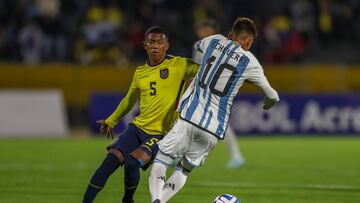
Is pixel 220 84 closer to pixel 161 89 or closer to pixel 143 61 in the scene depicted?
pixel 161 89

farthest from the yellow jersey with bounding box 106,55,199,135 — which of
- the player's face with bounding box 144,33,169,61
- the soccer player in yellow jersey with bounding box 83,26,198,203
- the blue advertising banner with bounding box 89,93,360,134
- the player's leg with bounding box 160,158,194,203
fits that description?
the blue advertising banner with bounding box 89,93,360,134

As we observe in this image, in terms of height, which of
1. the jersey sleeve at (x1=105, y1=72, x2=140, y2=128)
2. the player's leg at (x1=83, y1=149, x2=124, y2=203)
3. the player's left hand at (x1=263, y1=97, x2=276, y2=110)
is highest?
the player's left hand at (x1=263, y1=97, x2=276, y2=110)

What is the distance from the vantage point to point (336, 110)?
23047 millimetres

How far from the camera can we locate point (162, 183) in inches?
344

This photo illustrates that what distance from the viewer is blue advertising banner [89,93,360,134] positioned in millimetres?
22719

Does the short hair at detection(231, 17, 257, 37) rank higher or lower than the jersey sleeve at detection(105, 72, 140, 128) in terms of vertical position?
higher

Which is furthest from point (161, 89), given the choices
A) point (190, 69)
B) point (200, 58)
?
point (200, 58)

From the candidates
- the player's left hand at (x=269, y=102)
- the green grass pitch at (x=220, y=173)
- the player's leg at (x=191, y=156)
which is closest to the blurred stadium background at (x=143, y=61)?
the green grass pitch at (x=220, y=173)

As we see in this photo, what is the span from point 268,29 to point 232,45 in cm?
1627

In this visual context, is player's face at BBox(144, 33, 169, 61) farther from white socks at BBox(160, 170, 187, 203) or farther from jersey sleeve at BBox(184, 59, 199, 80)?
white socks at BBox(160, 170, 187, 203)

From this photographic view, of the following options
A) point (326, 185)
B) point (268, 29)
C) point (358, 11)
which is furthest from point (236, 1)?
point (326, 185)

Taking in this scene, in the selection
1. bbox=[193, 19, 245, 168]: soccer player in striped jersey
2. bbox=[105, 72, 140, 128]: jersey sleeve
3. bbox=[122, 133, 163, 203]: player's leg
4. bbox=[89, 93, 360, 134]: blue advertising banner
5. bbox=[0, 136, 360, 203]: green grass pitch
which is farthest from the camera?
bbox=[89, 93, 360, 134]: blue advertising banner

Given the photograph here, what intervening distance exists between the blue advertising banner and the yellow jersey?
43.5ft

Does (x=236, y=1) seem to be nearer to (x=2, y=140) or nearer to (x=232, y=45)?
(x=2, y=140)
